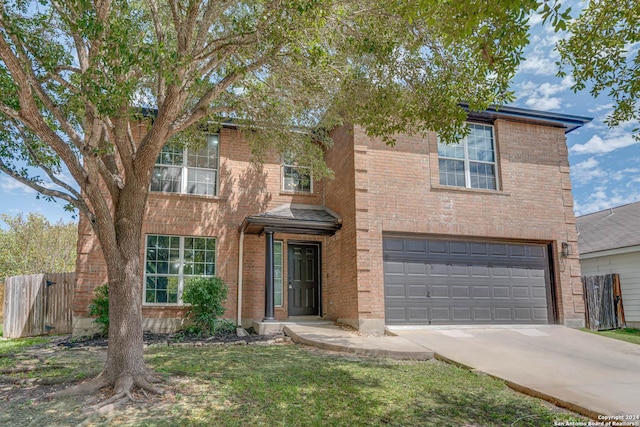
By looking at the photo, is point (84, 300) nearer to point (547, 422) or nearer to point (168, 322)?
point (168, 322)

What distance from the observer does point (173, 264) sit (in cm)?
1173

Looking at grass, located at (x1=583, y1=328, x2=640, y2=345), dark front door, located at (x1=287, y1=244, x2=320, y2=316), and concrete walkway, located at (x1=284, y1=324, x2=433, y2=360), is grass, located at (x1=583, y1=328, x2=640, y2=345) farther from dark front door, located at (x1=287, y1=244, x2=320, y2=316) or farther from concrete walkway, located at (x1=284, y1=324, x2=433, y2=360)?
dark front door, located at (x1=287, y1=244, x2=320, y2=316)

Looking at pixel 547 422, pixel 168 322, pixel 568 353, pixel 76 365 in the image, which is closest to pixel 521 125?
pixel 568 353

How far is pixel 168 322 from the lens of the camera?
37.1 feet

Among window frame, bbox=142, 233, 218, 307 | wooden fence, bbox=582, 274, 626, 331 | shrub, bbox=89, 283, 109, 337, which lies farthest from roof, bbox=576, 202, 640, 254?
shrub, bbox=89, 283, 109, 337

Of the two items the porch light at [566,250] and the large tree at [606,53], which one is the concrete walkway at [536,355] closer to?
the porch light at [566,250]

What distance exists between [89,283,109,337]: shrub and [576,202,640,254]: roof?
15.7m

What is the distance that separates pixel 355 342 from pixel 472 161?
6.34m

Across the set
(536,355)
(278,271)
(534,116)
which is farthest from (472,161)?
(278,271)

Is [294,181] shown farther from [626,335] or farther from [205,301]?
[626,335]

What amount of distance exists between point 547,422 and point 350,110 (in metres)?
5.64

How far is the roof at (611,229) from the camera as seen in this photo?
14.5 meters

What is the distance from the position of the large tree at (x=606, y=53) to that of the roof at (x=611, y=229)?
8882 mm

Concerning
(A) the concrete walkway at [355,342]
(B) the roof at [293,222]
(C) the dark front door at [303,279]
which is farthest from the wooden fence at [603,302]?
(C) the dark front door at [303,279]
